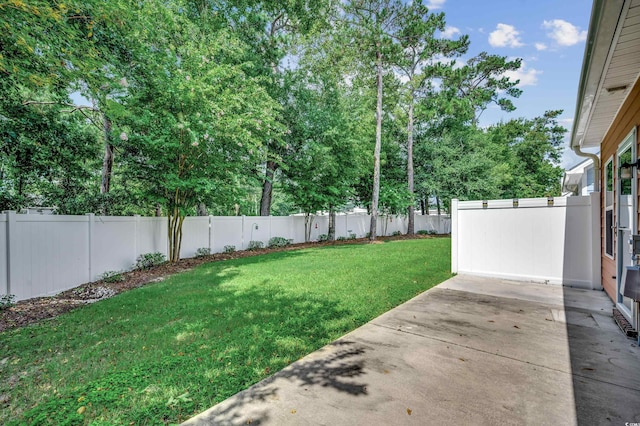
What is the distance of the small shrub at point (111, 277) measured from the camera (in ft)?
20.9

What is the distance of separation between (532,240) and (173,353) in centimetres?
639

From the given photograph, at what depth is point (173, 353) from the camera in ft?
9.75

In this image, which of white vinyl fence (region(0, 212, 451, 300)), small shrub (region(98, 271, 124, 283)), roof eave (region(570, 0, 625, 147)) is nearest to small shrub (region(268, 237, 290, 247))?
white vinyl fence (region(0, 212, 451, 300))

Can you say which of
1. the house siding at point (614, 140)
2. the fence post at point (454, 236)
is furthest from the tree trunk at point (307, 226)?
the house siding at point (614, 140)

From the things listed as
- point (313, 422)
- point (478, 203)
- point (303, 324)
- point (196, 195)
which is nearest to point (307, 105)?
point (196, 195)

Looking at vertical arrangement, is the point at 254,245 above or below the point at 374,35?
below

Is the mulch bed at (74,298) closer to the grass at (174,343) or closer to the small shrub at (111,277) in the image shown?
the small shrub at (111,277)

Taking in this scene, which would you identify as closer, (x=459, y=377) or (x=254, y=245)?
(x=459, y=377)

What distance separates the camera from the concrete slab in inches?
80.3

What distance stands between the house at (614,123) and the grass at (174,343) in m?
2.73

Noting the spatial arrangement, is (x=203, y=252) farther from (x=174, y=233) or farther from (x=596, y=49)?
(x=596, y=49)

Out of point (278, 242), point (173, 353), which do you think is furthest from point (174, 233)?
point (173, 353)

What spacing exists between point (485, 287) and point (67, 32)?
7.82 meters

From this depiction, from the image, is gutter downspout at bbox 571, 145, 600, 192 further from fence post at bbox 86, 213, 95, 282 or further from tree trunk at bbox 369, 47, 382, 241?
fence post at bbox 86, 213, 95, 282
